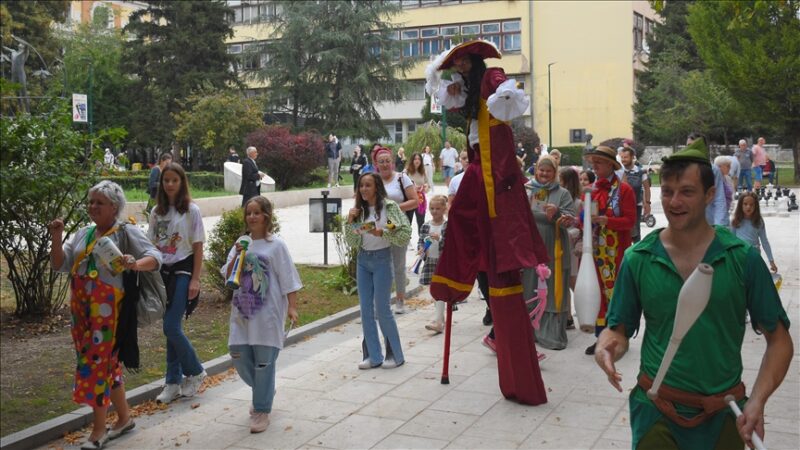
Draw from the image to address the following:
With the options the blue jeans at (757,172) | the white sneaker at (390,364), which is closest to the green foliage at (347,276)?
the white sneaker at (390,364)

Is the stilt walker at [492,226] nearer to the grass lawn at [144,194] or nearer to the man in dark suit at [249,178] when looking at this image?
the man in dark suit at [249,178]

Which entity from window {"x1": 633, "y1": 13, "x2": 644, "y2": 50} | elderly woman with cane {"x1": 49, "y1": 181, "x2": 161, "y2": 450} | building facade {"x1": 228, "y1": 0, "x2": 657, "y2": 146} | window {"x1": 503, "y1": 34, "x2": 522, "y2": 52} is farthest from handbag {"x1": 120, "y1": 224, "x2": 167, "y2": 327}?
window {"x1": 633, "y1": 13, "x2": 644, "y2": 50}

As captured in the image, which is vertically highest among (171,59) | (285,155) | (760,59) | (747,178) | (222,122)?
(171,59)

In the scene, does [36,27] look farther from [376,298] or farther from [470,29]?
[376,298]

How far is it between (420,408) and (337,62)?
147 feet

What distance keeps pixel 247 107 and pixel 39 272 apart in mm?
29199

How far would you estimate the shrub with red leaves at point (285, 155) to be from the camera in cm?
3259

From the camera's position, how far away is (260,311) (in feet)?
20.6

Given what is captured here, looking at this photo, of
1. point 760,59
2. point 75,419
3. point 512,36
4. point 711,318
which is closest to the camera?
point 711,318

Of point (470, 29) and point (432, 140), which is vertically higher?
point (470, 29)

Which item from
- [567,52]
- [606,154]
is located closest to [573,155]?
[567,52]

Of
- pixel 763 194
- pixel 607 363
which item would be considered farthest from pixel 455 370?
pixel 763 194

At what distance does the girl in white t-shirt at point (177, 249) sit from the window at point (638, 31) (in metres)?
58.6

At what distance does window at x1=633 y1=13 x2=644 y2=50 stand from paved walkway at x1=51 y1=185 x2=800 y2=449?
55.9 metres
